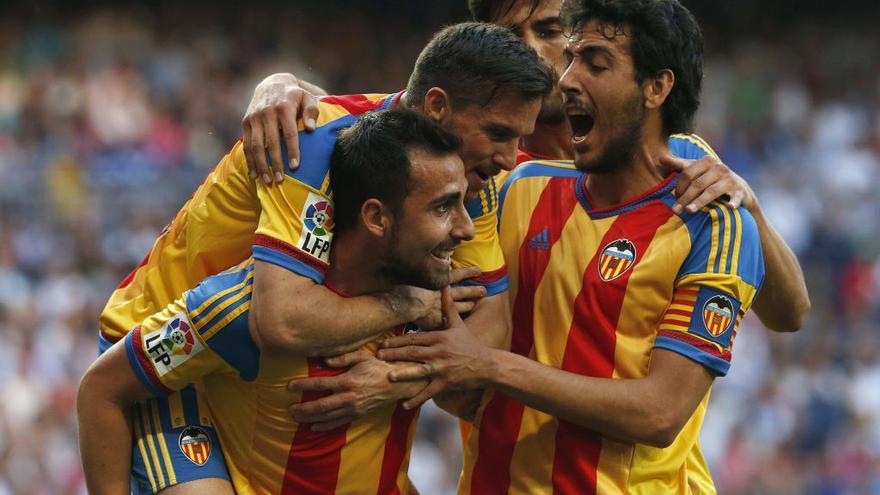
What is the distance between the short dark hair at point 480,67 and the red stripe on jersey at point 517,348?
20.1 inches

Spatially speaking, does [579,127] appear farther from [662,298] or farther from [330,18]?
[330,18]

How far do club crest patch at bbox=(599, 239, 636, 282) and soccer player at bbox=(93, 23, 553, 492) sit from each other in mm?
339

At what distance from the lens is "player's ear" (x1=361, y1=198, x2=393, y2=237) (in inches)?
168

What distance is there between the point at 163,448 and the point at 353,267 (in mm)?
921

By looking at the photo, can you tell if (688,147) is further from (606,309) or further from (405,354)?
(405,354)

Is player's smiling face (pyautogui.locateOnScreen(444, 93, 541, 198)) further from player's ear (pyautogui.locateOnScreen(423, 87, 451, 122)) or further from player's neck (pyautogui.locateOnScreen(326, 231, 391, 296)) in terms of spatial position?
player's neck (pyautogui.locateOnScreen(326, 231, 391, 296))

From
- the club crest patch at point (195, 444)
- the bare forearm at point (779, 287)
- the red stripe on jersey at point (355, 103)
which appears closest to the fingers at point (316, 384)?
the club crest patch at point (195, 444)

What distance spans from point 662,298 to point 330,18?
14.0 m

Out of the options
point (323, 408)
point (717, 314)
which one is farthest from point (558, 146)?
point (323, 408)

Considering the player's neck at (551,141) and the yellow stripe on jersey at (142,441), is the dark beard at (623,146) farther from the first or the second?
the yellow stripe on jersey at (142,441)

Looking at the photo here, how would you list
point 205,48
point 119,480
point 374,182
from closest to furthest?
1. point 374,182
2. point 119,480
3. point 205,48

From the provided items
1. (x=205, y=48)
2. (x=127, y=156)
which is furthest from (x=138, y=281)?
(x=205, y=48)

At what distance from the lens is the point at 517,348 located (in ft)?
15.5

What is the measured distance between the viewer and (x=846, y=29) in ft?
56.2
